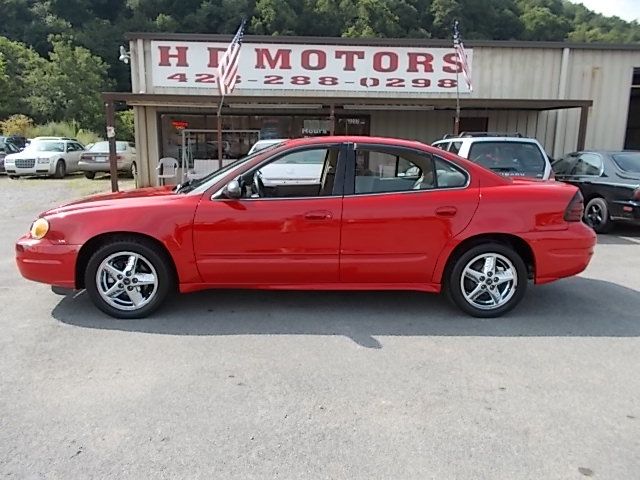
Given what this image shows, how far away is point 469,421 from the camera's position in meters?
2.97

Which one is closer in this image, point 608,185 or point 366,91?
point 608,185

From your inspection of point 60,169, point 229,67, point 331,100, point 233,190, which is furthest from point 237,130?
point 233,190

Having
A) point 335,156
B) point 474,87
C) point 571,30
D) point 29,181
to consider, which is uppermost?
point 571,30

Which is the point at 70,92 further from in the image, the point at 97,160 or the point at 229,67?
the point at 229,67

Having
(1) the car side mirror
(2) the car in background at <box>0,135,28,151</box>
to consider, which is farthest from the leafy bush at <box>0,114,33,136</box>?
(1) the car side mirror

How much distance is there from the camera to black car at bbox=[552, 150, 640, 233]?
27.9 ft

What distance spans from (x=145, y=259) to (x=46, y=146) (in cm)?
1864

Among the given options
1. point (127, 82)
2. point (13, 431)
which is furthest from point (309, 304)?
point (127, 82)

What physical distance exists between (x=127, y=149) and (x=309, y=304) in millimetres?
18086

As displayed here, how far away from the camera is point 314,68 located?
13.4 meters

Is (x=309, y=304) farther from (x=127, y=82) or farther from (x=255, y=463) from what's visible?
(x=127, y=82)

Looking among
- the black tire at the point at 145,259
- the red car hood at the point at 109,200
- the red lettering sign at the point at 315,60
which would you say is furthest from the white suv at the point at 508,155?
the red lettering sign at the point at 315,60

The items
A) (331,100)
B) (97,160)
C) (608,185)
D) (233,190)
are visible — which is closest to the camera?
(233,190)

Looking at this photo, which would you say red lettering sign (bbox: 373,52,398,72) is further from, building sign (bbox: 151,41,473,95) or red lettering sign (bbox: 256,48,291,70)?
red lettering sign (bbox: 256,48,291,70)
